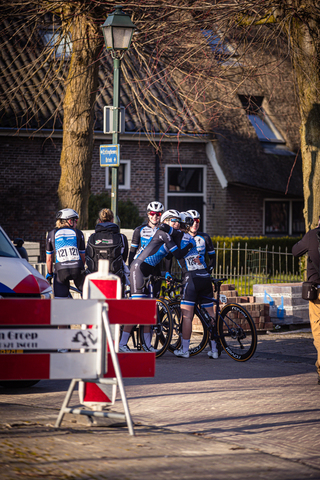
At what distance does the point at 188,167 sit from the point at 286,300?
11561mm

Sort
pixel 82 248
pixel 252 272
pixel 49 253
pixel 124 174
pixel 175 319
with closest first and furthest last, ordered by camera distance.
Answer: pixel 82 248
pixel 175 319
pixel 49 253
pixel 252 272
pixel 124 174

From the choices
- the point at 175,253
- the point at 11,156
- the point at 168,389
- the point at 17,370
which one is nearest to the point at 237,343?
the point at 175,253

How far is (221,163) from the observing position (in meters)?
22.7

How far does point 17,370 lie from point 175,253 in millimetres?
4345

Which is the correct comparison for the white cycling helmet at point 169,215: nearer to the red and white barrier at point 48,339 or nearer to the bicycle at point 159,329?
the bicycle at point 159,329

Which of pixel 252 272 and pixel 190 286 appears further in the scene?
pixel 252 272

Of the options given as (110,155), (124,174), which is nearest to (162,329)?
(110,155)

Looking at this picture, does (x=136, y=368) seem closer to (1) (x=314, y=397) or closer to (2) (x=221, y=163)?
(1) (x=314, y=397)

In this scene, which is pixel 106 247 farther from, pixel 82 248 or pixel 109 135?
pixel 109 135

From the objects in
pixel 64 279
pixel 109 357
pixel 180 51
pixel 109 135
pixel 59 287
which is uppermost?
pixel 109 135

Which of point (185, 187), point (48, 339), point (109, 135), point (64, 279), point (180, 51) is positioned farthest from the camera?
point (185, 187)

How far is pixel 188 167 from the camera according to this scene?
23312 mm

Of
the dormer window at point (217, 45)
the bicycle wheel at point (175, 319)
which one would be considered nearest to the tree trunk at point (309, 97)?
the dormer window at point (217, 45)

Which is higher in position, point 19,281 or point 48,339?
point 19,281
